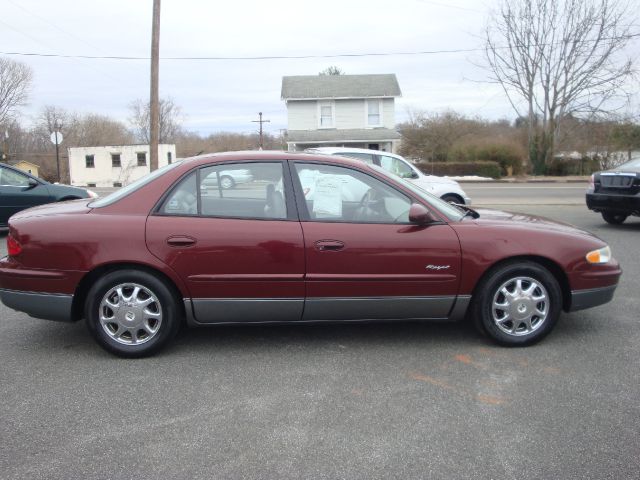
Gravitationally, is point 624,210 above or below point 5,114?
below

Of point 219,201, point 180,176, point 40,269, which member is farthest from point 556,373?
point 40,269

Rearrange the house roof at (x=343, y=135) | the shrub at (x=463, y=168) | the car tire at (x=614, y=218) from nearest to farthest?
the car tire at (x=614, y=218), the shrub at (x=463, y=168), the house roof at (x=343, y=135)

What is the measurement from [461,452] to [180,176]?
2754 millimetres

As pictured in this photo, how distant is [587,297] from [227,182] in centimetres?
297

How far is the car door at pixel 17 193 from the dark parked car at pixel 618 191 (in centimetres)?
1034

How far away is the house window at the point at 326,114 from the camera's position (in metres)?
34.8

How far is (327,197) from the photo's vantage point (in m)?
4.46

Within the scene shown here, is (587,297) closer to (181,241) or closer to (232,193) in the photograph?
(232,193)

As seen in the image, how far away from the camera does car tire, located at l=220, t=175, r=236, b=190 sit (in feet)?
14.4

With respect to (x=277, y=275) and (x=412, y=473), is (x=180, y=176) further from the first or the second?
(x=412, y=473)

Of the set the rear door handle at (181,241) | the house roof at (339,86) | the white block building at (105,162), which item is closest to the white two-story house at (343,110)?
the house roof at (339,86)

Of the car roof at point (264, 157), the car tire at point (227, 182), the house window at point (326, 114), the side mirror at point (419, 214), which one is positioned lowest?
the side mirror at point (419, 214)

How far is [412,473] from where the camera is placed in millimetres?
2836

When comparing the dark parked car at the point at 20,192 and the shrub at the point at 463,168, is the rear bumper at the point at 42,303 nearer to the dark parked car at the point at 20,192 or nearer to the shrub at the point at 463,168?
the dark parked car at the point at 20,192
